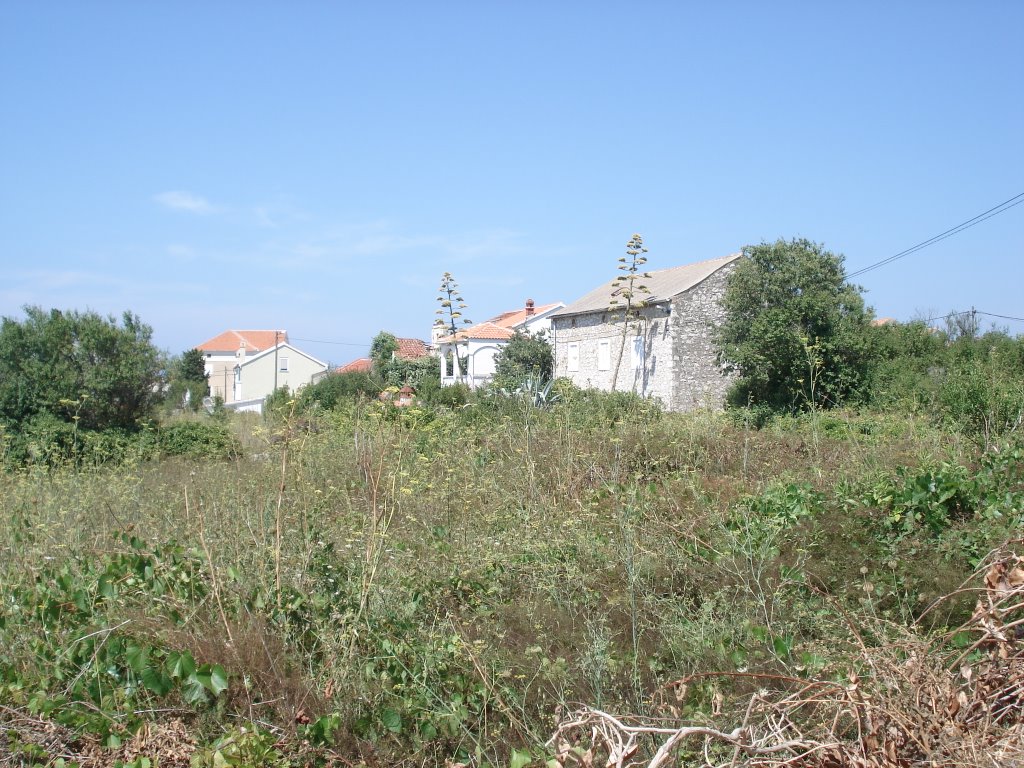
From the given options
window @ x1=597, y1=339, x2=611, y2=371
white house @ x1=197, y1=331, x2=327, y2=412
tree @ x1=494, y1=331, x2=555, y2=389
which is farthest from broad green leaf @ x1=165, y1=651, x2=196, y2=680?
white house @ x1=197, y1=331, x2=327, y2=412

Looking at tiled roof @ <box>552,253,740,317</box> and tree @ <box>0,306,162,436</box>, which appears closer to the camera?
tree @ <box>0,306,162,436</box>

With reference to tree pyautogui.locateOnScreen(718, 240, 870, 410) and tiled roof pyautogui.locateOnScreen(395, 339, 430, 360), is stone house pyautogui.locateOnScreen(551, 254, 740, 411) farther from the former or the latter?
tiled roof pyautogui.locateOnScreen(395, 339, 430, 360)

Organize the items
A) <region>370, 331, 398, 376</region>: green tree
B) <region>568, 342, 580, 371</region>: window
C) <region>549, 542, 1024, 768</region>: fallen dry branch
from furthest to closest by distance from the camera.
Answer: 1. <region>370, 331, 398, 376</region>: green tree
2. <region>568, 342, 580, 371</region>: window
3. <region>549, 542, 1024, 768</region>: fallen dry branch

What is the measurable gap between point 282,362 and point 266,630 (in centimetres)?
5902

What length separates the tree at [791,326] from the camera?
21656mm

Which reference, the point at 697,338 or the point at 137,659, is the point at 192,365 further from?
the point at 137,659

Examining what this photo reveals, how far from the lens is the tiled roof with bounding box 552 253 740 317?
2823 centimetres

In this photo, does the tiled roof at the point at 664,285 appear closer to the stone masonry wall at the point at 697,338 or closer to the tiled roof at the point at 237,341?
the stone masonry wall at the point at 697,338

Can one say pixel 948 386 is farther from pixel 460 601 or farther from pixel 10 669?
pixel 10 669

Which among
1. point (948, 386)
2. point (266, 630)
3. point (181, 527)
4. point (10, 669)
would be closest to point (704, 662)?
point (266, 630)

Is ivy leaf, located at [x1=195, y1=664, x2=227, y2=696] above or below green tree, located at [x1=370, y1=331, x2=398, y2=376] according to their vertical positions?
below

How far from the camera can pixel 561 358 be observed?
34812mm

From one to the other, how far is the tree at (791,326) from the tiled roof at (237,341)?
55043 mm

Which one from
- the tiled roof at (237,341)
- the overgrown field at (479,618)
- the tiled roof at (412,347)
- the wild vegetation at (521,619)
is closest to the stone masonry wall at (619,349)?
the tiled roof at (412,347)
